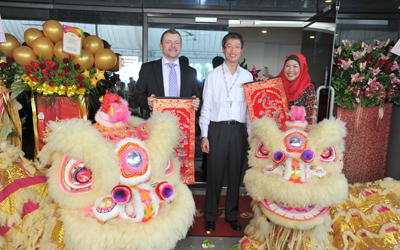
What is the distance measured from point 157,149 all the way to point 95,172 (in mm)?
345

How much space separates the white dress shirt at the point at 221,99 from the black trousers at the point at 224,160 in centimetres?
7

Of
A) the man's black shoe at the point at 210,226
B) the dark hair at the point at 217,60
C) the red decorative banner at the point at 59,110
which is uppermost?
the dark hair at the point at 217,60

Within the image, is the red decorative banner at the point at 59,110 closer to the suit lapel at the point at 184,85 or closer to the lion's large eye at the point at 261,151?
the suit lapel at the point at 184,85

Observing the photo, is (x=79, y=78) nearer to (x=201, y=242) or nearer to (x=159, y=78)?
(x=159, y=78)

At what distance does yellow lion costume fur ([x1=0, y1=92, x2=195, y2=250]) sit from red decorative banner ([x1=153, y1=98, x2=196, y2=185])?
0.71 metres

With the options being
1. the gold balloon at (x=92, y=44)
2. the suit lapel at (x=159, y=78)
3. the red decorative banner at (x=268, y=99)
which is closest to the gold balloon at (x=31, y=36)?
the gold balloon at (x=92, y=44)

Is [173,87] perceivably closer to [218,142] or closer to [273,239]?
[218,142]

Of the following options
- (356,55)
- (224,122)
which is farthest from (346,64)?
(224,122)

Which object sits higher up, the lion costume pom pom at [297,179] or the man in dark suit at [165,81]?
the man in dark suit at [165,81]

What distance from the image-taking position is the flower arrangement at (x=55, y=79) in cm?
256

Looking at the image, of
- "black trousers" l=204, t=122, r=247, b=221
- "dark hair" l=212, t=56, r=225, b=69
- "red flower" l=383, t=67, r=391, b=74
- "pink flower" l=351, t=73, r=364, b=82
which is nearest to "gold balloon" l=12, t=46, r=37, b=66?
"black trousers" l=204, t=122, r=247, b=221

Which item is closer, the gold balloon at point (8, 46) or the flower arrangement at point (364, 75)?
the gold balloon at point (8, 46)

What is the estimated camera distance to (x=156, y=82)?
2.55m

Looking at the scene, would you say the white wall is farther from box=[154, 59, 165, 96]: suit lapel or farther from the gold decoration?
the gold decoration
